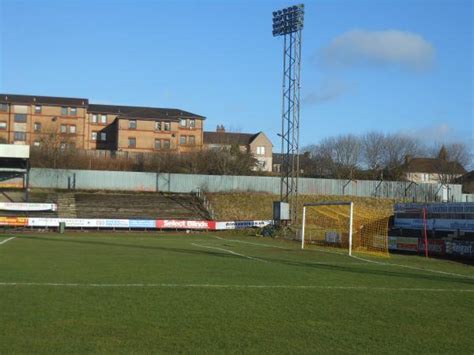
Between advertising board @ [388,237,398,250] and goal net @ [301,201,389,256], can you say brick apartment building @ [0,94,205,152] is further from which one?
advertising board @ [388,237,398,250]

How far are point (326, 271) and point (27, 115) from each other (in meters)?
92.2

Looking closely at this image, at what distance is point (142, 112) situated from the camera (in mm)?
104438

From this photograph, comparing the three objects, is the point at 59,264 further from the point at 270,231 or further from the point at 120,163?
the point at 120,163

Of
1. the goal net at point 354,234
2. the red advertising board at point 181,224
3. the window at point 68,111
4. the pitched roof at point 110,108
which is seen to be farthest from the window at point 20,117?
the goal net at point 354,234

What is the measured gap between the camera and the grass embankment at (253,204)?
64.4m

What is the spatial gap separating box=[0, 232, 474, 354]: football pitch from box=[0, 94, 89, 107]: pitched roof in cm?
8869

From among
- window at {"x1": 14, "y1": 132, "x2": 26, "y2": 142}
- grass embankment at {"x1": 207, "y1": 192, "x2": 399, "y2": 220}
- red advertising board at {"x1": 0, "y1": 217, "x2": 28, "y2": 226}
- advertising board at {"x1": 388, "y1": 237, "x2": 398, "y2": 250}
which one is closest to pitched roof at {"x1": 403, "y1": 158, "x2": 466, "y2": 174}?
grass embankment at {"x1": 207, "y1": 192, "x2": 399, "y2": 220}

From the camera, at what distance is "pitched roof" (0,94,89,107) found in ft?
329

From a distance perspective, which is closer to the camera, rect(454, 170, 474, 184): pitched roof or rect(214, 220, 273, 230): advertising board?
rect(214, 220, 273, 230): advertising board

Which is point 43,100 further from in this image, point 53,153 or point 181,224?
point 181,224

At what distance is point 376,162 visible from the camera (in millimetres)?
99625

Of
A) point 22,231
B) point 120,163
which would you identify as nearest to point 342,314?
point 22,231

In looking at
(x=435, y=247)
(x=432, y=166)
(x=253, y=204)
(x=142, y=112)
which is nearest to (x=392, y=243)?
(x=435, y=247)

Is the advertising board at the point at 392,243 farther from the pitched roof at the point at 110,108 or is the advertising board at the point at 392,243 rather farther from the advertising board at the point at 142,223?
the pitched roof at the point at 110,108
